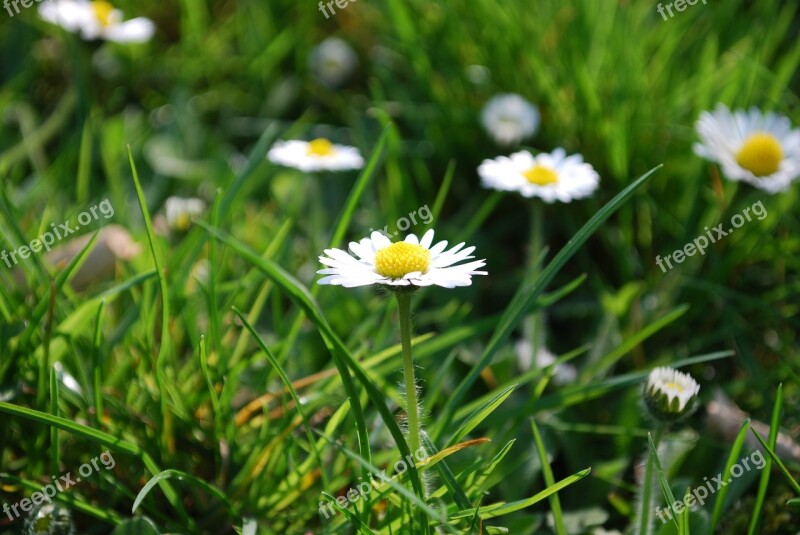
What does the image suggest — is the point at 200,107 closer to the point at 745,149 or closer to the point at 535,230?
the point at 535,230

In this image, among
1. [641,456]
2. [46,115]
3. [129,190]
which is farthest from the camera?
[46,115]

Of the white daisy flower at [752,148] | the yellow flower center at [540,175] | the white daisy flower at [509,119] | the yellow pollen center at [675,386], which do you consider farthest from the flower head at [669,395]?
the white daisy flower at [509,119]

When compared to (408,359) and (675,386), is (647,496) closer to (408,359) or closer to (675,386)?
(675,386)

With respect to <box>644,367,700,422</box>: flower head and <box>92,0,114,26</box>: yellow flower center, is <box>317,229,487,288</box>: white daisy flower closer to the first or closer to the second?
<box>644,367,700,422</box>: flower head

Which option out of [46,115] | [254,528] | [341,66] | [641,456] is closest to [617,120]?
[641,456]

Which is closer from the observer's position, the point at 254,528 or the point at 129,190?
the point at 254,528

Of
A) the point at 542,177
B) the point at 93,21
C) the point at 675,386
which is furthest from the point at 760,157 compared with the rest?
the point at 93,21

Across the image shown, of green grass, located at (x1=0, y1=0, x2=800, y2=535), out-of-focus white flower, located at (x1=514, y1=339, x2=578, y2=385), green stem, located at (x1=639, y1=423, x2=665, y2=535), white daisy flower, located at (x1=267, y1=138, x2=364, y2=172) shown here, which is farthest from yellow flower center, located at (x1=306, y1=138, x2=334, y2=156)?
green stem, located at (x1=639, y1=423, x2=665, y2=535)
